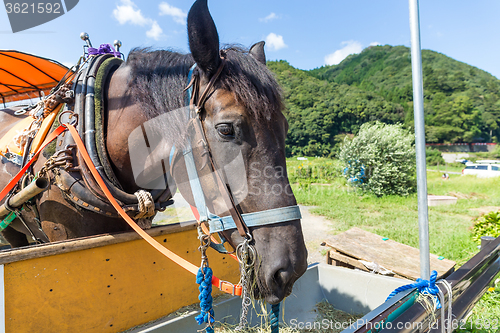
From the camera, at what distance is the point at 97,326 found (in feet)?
5.65

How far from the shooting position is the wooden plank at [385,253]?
3105 millimetres

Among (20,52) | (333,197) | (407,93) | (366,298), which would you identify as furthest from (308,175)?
(407,93)

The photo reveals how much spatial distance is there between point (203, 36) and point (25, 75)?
2640 mm

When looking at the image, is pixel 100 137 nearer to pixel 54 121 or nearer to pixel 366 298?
pixel 54 121

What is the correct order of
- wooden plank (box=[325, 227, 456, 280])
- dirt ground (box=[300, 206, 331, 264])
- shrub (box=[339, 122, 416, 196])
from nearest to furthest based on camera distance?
wooden plank (box=[325, 227, 456, 280]) → dirt ground (box=[300, 206, 331, 264]) → shrub (box=[339, 122, 416, 196])

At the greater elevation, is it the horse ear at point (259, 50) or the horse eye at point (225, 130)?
the horse ear at point (259, 50)

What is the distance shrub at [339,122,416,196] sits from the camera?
11.6 metres

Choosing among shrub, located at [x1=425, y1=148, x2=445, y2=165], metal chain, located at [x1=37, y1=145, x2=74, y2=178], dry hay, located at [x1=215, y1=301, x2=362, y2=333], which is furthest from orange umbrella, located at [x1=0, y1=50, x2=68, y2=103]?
shrub, located at [x1=425, y1=148, x2=445, y2=165]

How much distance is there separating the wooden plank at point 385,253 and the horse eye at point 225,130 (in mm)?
2727

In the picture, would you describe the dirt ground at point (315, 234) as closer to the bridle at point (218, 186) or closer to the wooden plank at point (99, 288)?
the wooden plank at point (99, 288)

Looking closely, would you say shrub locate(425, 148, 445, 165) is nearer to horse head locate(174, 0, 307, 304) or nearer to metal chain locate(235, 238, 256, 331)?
horse head locate(174, 0, 307, 304)

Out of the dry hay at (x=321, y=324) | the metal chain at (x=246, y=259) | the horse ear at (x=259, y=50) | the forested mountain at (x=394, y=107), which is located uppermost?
the forested mountain at (x=394, y=107)

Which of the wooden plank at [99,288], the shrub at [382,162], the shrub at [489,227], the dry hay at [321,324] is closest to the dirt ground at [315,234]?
the dry hay at [321,324]

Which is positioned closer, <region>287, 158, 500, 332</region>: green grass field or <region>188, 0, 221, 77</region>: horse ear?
<region>188, 0, 221, 77</region>: horse ear
